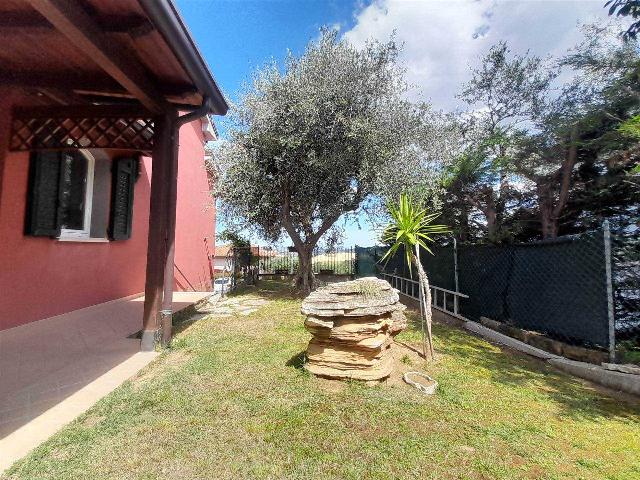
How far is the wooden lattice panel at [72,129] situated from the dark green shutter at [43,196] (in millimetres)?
487

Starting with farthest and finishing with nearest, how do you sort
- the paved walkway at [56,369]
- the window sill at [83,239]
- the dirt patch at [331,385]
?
the window sill at [83,239] < the dirt patch at [331,385] < the paved walkway at [56,369]

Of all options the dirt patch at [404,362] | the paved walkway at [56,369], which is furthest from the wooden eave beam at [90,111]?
the dirt patch at [404,362]

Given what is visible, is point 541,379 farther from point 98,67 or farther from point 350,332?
point 98,67

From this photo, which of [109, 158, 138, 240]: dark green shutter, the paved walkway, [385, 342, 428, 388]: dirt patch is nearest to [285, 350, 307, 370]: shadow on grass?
[385, 342, 428, 388]: dirt patch

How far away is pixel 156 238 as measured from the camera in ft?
13.6

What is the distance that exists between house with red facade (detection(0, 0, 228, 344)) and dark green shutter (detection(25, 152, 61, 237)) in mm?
16

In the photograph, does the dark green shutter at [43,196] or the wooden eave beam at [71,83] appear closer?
the wooden eave beam at [71,83]

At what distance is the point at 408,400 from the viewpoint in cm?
284

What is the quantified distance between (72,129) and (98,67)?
3.07 ft

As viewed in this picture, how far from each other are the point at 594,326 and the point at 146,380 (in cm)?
516

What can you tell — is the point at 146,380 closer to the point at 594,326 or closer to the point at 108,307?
the point at 108,307

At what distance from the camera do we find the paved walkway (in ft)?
7.64

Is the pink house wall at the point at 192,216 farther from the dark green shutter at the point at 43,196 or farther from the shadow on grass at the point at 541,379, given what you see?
the shadow on grass at the point at 541,379

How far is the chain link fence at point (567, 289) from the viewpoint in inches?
145
